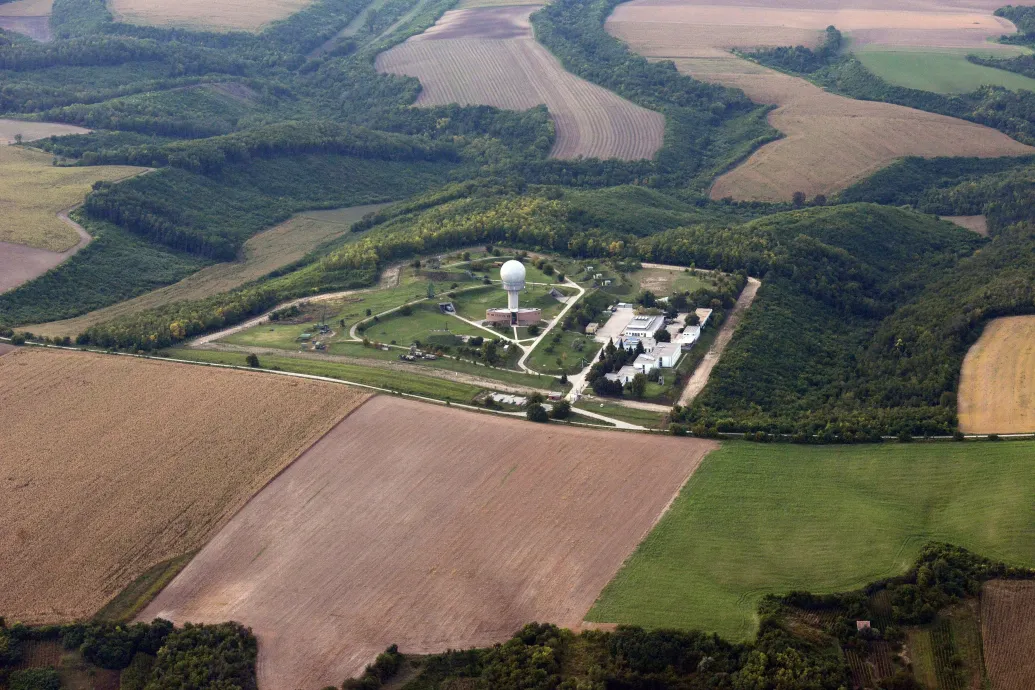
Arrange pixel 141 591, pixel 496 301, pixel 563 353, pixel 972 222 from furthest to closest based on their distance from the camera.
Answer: pixel 972 222 → pixel 496 301 → pixel 563 353 → pixel 141 591

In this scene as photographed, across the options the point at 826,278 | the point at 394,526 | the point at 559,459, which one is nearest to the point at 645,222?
the point at 826,278

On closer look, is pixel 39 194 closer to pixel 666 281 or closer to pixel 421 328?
pixel 421 328

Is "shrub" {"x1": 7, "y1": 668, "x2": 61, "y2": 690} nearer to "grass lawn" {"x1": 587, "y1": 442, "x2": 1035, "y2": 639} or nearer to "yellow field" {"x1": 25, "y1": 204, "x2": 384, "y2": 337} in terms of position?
"grass lawn" {"x1": 587, "y1": 442, "x2": 1035, "y2": 639}

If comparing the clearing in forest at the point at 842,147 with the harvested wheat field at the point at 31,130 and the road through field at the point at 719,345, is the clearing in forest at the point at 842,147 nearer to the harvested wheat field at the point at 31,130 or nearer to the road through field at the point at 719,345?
the road through field at the point at 719,345

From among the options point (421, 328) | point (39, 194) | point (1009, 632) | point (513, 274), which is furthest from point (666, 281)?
point (39, 194)

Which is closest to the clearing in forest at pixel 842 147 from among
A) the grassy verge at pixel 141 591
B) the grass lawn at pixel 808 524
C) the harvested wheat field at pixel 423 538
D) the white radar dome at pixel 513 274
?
the white radar dome at pixel 513 274

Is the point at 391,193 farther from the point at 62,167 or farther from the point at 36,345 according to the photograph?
the point at 36,345
